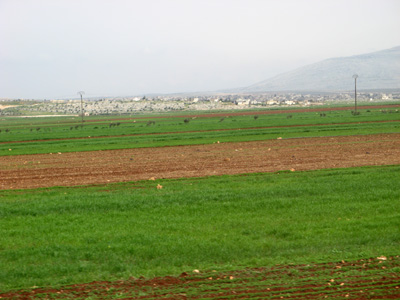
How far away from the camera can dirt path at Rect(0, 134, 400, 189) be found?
24000 mm

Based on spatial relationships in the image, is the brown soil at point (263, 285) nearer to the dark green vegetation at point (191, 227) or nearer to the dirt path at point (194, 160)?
the dark green vegetation at point (191, 227)

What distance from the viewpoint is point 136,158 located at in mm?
31719

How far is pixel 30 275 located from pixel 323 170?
14.7 metres

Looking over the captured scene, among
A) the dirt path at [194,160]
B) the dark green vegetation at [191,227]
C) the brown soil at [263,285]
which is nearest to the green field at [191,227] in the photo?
the dark green vegetation at [191,227]

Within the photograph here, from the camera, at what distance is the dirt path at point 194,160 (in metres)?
24.0

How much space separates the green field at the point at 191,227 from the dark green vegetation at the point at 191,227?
26 millimetres

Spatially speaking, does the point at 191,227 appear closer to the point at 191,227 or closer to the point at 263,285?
the point at 191,227

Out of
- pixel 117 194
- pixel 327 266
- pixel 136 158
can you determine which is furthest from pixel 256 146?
pixel 327 266

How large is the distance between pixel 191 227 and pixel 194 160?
1542 centimetres

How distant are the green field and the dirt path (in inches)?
127

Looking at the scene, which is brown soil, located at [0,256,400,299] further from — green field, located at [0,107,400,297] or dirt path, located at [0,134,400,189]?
dirt path, located at [0,134,400,189]

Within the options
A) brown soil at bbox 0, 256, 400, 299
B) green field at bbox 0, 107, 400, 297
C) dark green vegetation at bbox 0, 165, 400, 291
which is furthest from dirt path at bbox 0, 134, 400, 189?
brown soil at bbox 0, 256, 400, 299

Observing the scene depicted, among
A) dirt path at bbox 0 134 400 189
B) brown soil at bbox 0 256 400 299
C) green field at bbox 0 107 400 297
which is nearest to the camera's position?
brown soil at bbox 0 256 400 299

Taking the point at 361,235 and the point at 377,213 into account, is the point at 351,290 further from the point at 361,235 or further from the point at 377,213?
the point at 377,213
